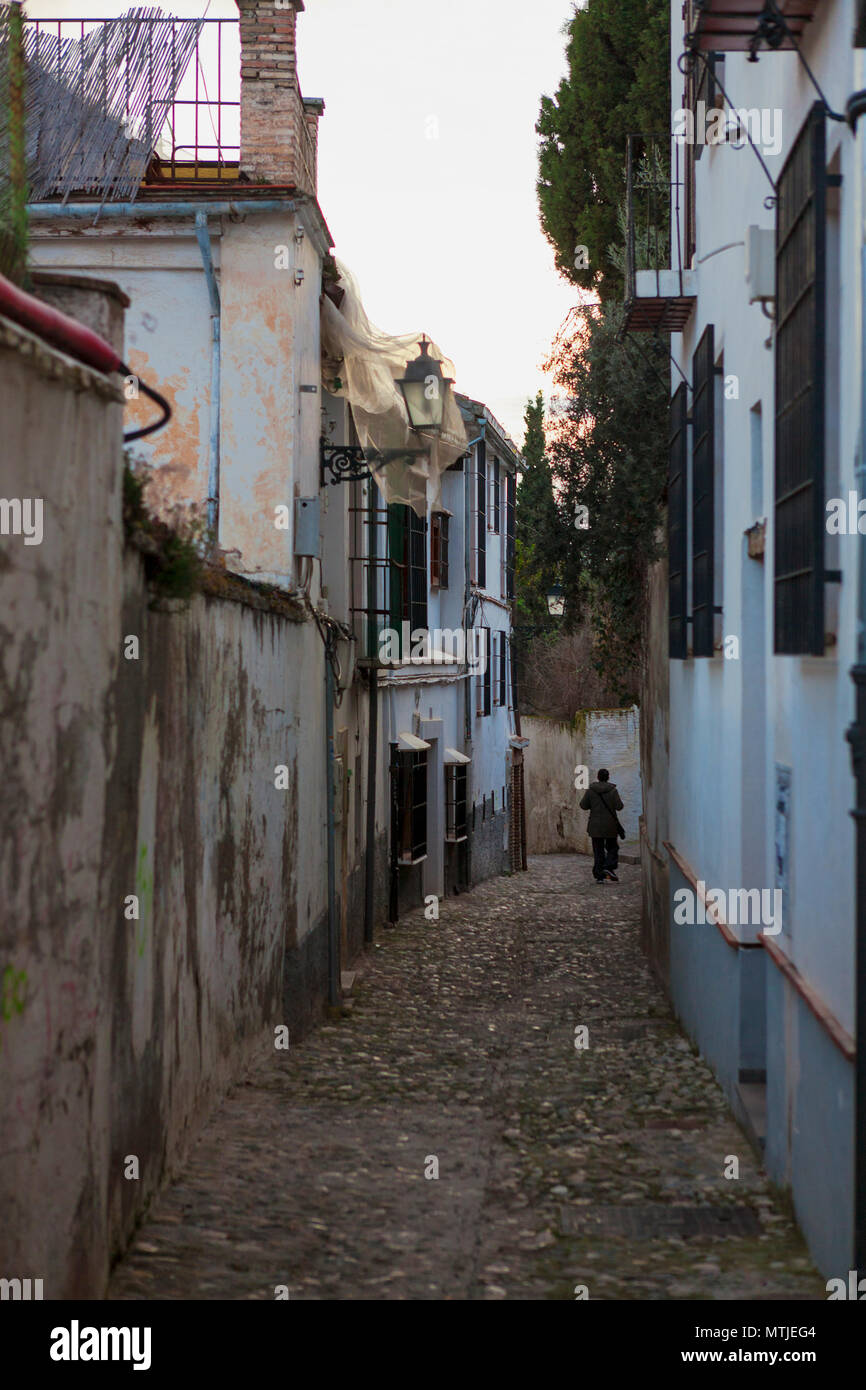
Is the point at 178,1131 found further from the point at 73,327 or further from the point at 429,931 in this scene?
the point at 429,931

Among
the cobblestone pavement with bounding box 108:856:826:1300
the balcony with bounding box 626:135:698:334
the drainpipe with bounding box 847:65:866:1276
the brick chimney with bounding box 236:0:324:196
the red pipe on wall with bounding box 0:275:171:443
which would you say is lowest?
the cobblestone pavement with bounding box 108:856:826:1300

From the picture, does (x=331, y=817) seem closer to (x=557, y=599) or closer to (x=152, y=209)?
(x=152, y=209)

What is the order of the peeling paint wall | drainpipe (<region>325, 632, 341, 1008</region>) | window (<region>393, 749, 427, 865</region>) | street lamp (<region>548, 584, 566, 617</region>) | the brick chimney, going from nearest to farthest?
the peeling paint wall → the brick chimney → drainpipe (<region>325, 632, 341, 1008</region>) → window (<region>393, 749, 427, 865</region>) → street lamp (<region>548, 584, 566, 617</region>)

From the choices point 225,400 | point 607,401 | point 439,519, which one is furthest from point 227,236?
point 439,519

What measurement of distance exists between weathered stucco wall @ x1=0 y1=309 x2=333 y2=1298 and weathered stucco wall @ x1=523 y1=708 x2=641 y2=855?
76.3ft

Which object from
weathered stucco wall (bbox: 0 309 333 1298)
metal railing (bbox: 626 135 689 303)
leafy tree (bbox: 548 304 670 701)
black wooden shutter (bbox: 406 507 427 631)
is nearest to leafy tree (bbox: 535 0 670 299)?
metal railing (bbox: 626 135 689 303)

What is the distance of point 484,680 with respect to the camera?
26531 mm

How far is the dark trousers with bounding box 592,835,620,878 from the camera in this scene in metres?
24.5

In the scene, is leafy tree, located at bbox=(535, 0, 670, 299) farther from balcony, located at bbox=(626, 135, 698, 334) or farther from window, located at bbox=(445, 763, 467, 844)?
balcony, located at bbox=(626, 135, 698, 334)

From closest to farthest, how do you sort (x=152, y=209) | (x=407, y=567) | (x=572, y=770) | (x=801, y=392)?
(x=801, y=392) → (x=152, y=209) → (x=407, y=567) → (x=572, y=770)

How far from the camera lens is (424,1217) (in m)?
6.37

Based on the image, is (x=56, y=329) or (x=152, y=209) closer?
(x=56, y=329)

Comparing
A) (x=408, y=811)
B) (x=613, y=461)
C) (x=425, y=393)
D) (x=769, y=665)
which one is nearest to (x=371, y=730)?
(x=408, y=811)

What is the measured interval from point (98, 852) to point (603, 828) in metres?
19.9
